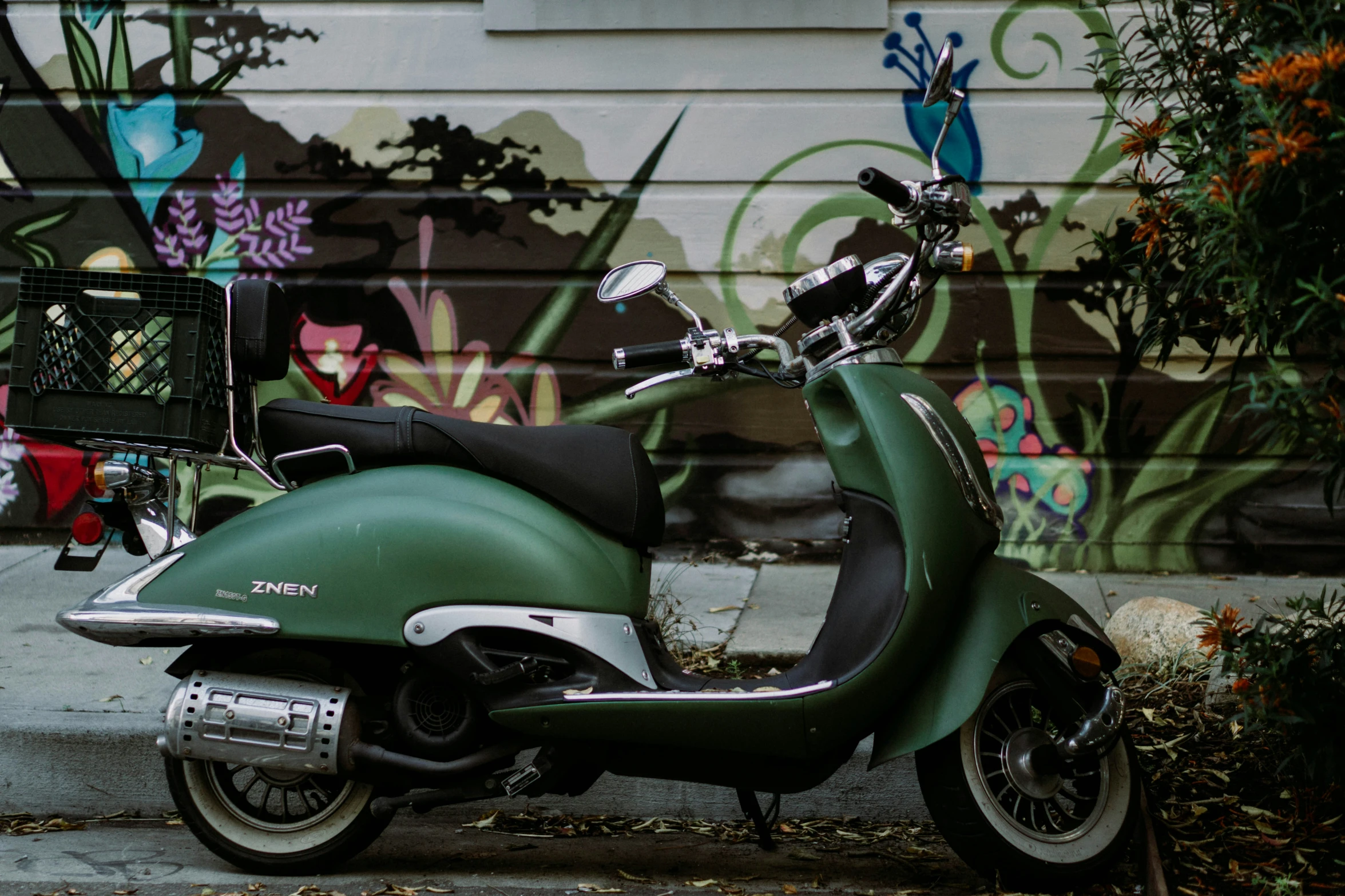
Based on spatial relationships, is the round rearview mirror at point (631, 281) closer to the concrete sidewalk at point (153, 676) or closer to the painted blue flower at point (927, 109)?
the concrete sidewalk at point (153, 676)

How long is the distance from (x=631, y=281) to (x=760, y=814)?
4.50 feet

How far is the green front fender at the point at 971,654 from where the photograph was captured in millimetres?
2717

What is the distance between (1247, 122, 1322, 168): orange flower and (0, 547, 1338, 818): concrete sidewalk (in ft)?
6.17

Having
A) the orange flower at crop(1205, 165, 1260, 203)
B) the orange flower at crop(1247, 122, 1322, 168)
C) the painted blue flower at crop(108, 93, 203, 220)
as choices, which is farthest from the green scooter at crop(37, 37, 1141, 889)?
the painted blue flower at crop(108, 93, 203, 220)

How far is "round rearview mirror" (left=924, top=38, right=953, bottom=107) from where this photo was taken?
8.93 feet

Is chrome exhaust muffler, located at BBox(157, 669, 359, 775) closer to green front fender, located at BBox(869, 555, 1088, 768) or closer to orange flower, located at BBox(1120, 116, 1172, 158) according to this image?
green front fender, located at BBox(869, 555, 1088, 768)

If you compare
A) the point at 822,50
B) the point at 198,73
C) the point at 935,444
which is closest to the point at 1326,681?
the point at 935,444

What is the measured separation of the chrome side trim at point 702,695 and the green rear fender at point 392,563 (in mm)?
208

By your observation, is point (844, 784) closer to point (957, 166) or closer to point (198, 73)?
point (957, 166)

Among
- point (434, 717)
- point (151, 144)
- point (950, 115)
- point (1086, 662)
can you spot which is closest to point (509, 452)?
point (434, 717)

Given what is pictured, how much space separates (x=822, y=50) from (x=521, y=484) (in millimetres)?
3139

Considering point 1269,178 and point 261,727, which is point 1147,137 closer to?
point 1269,178

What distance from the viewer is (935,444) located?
2834 millimetres

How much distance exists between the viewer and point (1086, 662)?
2811mm
